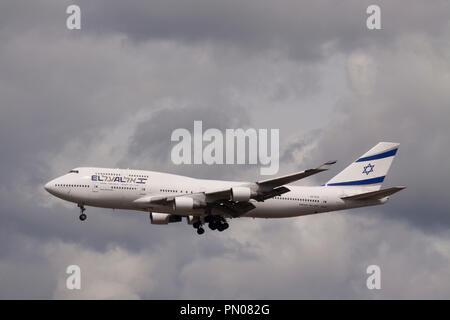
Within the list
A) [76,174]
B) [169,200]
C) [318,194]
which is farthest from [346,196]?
[76,174]

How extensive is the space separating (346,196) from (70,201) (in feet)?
80.2

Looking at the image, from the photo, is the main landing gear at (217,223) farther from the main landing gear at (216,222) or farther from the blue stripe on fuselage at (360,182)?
the blue stripe on fuselage at (360,182)

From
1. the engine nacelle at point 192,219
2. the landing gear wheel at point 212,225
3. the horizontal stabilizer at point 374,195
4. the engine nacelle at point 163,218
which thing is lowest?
the landing gear wheel at point 212,225

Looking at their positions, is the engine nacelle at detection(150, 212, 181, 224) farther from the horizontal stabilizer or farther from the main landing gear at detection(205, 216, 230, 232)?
the horizontal stabilizer

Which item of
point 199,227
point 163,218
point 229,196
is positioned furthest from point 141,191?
point 163,218

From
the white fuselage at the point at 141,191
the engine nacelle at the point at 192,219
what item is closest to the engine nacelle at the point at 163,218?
the engine nacelle at the point at 192,219

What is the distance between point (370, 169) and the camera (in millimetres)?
95125

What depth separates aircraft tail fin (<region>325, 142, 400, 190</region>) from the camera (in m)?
93.4

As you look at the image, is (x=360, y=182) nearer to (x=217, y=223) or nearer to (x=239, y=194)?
(x=217, y=223)

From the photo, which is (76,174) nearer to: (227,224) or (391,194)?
(227,224)

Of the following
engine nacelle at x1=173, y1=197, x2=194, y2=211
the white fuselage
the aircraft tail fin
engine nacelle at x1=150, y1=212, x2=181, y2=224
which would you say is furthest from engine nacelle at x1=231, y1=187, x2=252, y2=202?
the aircraft tail fin

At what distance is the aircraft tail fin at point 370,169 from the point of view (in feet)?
306
